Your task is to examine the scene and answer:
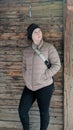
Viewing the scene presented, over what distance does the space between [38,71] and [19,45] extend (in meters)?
0.75

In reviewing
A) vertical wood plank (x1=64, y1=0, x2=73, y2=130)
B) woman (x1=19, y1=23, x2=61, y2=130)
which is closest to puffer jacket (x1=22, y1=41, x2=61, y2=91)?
woman (x1=19, y1=23, x2=61, y2=130)

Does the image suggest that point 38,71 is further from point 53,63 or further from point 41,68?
point 53,63

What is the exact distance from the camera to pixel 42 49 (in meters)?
4.28

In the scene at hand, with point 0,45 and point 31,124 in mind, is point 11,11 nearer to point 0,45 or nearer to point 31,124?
point 0,45

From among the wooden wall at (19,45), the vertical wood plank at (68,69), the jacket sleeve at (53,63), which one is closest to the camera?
the jacket sleeve at (53,63)

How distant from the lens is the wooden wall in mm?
4656

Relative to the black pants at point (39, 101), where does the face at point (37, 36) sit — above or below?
above

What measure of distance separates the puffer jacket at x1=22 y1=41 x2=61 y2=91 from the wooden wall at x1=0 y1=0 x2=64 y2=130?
0.46 meters

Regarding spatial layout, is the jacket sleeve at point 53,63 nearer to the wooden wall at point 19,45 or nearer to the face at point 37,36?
the face at point 37,36

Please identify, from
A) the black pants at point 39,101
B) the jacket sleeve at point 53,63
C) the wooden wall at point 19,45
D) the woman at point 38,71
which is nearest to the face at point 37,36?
the woman at point 38,71

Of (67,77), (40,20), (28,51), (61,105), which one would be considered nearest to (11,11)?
(40,20)

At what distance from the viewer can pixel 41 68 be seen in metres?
4.24

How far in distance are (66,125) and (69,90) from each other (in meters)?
0.57

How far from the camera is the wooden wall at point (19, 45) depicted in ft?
15.3
